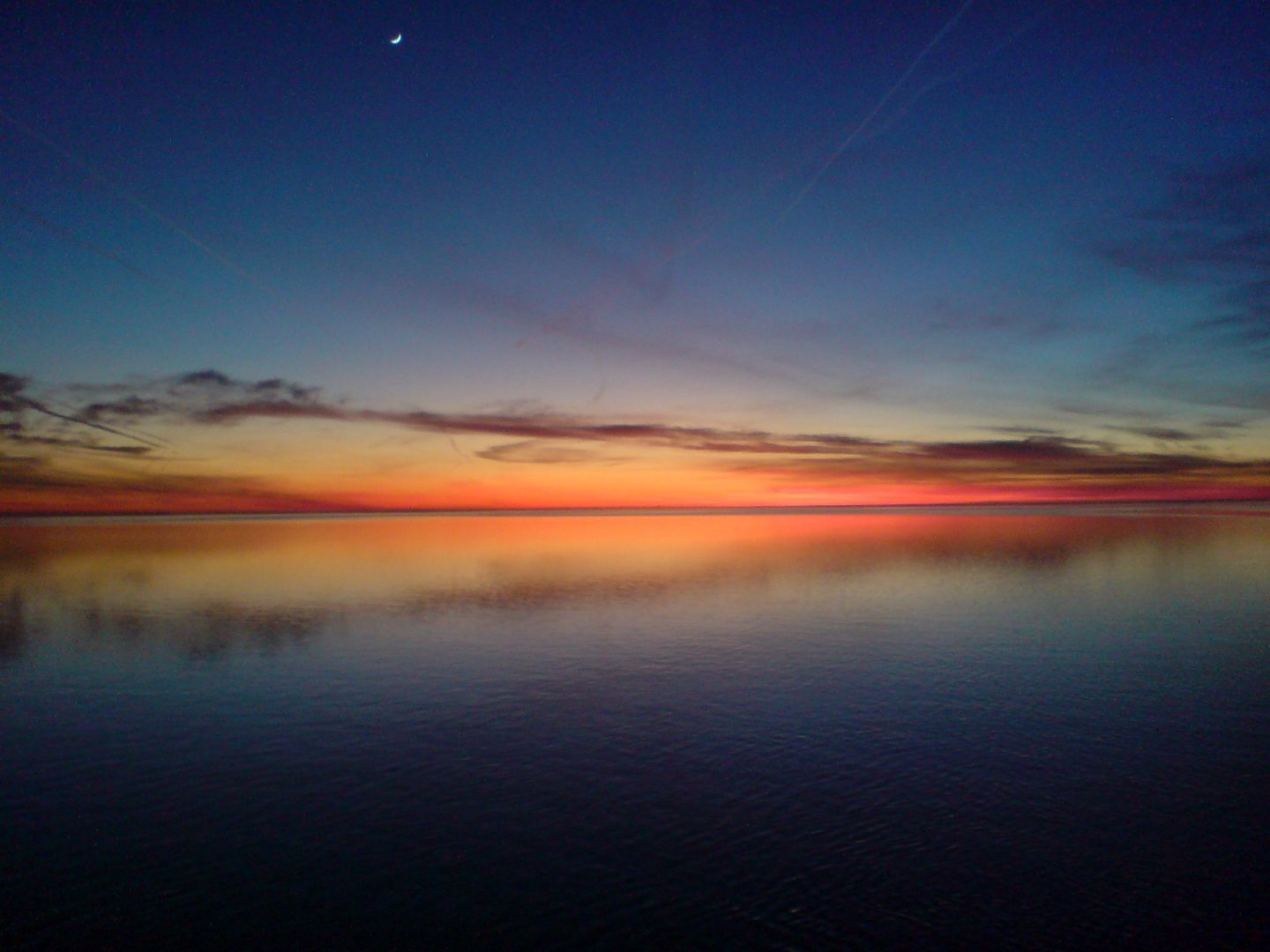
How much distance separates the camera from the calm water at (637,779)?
41.1 feet

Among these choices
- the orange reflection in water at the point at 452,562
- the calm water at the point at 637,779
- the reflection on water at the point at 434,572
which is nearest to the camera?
the calm water at the point at 637,779

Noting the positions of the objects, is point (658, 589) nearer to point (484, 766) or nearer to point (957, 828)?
point (484, 766)

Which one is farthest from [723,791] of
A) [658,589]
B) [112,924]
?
[658,589]

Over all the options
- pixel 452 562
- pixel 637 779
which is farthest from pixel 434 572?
pixel 637 779

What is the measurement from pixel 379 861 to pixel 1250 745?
67.7ft

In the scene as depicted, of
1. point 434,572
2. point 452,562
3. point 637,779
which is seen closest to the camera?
point 637,779

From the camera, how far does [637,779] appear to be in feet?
58.7

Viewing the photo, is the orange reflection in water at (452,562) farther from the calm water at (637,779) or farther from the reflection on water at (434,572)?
the calm water at (637,779)

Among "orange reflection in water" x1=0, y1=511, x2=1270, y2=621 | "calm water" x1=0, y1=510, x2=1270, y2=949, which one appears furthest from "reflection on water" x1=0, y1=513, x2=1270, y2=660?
"calm water" x1=0, y1=510, x2=1270, y2=949

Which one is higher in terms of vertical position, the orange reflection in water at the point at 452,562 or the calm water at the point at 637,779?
the calm water at the point at 637,779

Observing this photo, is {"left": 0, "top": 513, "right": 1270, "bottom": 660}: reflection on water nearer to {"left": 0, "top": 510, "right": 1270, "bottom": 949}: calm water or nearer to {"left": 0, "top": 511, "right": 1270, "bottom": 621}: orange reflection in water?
{"left": 0, "top": 511, "right": 1270, "bottom": 621}: orange reflection in water

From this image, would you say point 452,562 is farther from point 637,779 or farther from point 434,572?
point 637,779

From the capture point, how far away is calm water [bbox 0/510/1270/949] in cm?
1254

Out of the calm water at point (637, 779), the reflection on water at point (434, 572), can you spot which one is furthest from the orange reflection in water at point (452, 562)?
the calm water at point (637, 779)
